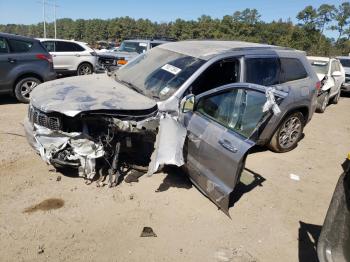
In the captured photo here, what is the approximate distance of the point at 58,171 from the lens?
510 centimetres

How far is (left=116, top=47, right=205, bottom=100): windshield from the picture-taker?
516 cm

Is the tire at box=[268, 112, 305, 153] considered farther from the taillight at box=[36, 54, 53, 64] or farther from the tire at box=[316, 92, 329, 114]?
the taillight at box=[36, 54, 53, 64]

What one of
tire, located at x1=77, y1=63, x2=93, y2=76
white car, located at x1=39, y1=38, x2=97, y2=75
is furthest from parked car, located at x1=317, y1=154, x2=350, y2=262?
tire, located at x1=77, y1=63, x2=93, y2=76

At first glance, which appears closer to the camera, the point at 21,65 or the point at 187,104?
the point at 187,104

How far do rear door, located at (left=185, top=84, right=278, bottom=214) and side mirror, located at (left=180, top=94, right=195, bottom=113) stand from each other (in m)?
0.08

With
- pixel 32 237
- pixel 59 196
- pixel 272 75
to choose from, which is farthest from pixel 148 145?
pixel 272 75

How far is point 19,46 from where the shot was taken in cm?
880

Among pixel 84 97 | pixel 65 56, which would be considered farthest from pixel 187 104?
pixel 65 56

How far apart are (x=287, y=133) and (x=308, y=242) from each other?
2.79 metres

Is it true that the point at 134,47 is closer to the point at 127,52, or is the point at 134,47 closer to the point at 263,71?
the point at 127,52

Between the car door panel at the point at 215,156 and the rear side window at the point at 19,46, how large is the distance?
592 cm

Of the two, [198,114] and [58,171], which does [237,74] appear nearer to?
[198,114]

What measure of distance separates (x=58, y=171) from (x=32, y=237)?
1.49m

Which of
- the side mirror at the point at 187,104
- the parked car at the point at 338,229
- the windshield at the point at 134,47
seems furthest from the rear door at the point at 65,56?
the parked car at the point at 338,229
